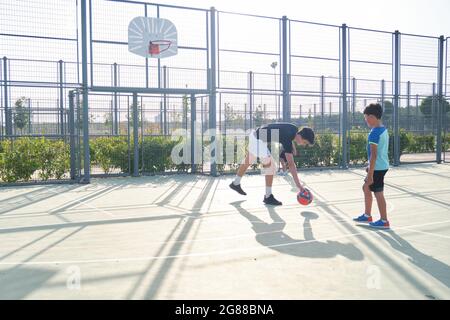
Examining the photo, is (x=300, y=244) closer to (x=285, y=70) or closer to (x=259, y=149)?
(x=259, y=149)

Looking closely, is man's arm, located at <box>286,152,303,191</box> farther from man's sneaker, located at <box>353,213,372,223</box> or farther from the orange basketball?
man's sneaker, located at <box>353,213,372,223</box>

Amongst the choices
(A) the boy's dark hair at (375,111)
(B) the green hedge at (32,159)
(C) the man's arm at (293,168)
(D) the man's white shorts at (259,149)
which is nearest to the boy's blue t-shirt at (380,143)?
(A) the boy's dark hair at (375,111)

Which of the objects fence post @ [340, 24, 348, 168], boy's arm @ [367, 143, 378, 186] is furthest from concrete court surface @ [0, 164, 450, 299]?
fence post @ [340, 24, 348, 168]

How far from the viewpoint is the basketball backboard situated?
13.4 meters

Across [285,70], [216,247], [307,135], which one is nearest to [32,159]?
[307,135]

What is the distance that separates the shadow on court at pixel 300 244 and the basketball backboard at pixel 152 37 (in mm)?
7926

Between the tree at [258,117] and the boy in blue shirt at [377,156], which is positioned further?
the tree at [258,117]

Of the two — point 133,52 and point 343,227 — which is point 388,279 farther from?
point 133,52

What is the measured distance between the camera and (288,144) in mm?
8625

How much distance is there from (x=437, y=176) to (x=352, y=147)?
12.3 feet

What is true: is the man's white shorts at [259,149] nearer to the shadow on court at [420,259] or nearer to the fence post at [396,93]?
the shadow on court at [420,259]

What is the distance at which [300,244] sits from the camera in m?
5.86

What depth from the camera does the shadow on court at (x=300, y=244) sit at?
5.42 metres

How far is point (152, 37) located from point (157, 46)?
0.92ft
